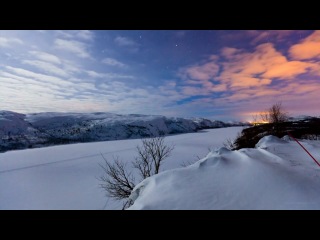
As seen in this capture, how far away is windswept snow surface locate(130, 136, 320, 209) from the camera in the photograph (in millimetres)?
3426

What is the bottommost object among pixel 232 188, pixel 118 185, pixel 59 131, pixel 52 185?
pixel 52 185

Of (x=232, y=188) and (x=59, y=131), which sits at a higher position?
(x=59, y=131)

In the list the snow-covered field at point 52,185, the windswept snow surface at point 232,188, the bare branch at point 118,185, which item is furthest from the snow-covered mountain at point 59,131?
the windswept snow surface at point 232,188

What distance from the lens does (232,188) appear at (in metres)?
4.06

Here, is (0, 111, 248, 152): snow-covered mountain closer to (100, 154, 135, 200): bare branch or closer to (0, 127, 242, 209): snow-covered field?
(0, 127, 242, 209): snow-covered field

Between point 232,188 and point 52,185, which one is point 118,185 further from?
point 232,188

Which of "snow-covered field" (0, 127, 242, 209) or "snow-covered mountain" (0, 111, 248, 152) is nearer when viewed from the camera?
"snow-covered field" (0, 127, 242, 209)

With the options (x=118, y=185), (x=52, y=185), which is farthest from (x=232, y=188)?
(x=52, y=185)

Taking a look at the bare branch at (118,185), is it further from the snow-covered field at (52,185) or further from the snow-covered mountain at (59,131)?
the snow-covered mountain at (59,131)

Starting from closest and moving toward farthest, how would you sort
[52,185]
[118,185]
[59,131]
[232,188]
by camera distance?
[232,188]
[118,185]
[52,185]
[59,131]

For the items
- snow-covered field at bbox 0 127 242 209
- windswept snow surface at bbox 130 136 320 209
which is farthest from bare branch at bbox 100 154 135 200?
windswept snow surface at bbox 130 136 320 209

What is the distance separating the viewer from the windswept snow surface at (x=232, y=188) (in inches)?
135
